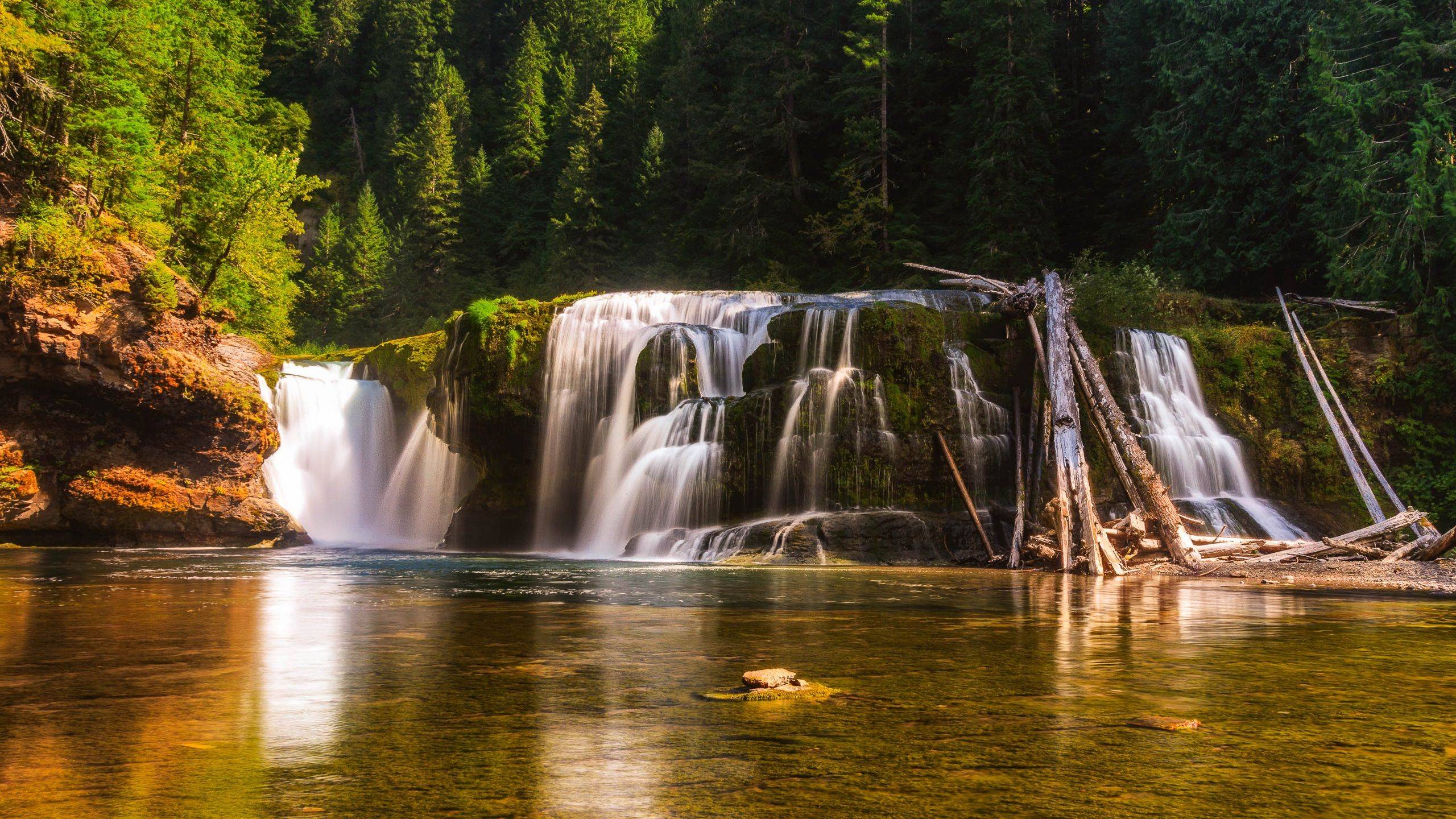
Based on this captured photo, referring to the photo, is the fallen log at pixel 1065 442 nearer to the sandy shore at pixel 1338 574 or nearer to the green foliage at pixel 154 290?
the sandy shore at pixel 1338 574

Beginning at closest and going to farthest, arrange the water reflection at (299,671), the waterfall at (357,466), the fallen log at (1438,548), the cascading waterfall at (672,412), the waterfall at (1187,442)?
the water reflection at (299,671) → the fallen log at (1438,548) → the waterfall at (1187,442) → the cascading waterfall at (672,412) → the waterfall at (357,466)

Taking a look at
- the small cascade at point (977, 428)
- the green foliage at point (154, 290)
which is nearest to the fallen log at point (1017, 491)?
the small cascade at point (977, 428)

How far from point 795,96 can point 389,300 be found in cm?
2863

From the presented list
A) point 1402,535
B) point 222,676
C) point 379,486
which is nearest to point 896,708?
point 222,676

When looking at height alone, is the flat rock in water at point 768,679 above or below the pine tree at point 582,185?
below

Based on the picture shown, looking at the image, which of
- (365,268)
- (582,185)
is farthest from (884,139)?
(365,268)

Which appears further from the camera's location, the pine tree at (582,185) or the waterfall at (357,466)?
the pine tree at (582,185)

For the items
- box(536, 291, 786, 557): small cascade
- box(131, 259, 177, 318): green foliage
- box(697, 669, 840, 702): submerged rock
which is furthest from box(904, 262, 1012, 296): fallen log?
box(697, 669, 840, 702): submerged rock

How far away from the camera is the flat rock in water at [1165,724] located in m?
3.42

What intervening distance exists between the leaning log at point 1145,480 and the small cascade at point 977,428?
2.21 metres

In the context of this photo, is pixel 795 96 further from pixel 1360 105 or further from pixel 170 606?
pixel 170 606

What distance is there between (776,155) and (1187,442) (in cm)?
2973

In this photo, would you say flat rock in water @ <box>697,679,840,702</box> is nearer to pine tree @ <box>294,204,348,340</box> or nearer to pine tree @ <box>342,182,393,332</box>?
pine tree @ <box>342,182,393,332</box>

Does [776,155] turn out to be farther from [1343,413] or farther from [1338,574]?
[1338,574]
